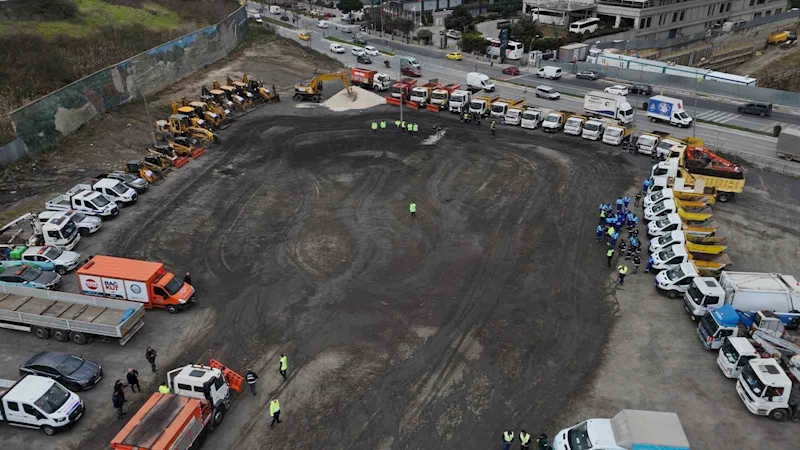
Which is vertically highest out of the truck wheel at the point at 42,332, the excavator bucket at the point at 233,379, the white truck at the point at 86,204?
the white truck at the point at 86,204

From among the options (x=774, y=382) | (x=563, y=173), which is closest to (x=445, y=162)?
(x=563, y=173)

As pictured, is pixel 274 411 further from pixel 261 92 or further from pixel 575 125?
pixel 261 92

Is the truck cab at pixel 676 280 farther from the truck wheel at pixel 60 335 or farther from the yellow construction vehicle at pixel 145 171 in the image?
the yellow construction vehicle at pixel 145 171

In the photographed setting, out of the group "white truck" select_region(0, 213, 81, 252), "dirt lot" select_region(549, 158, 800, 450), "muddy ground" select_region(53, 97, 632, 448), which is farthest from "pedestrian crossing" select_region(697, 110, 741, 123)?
"white truck" select_region(0, 213, 81, 252)

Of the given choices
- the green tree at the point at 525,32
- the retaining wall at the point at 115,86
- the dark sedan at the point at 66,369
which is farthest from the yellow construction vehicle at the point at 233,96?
the green tree at the point at 525,32

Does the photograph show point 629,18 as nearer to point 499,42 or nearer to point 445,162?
point 499,42

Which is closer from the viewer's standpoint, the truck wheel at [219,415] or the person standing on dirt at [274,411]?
the person standing on dirt at [274,411]

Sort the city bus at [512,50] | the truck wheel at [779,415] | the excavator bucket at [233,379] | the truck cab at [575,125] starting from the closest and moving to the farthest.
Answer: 1. the truck wheel at [779,415]
2. the excavator bucket at [233,379]
3. the truck cab at [575,125]
4. the city bus at [512,50]

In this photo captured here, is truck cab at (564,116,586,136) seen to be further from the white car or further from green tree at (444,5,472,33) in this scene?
green tree at (444,5,472,33)
